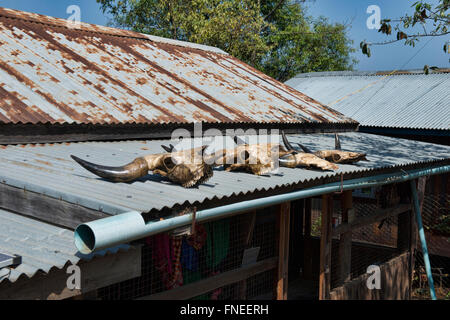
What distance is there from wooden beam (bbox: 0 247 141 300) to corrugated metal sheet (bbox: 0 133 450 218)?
41 centimetres

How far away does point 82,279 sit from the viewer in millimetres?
3223

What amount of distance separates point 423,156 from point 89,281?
6.63 metres

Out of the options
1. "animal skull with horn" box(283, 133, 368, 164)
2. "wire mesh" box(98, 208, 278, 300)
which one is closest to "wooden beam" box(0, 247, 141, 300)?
"wire mesh" box(98, 208, 278, 300)

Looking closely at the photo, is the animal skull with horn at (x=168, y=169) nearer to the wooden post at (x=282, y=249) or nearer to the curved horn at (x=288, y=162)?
the curved horn at (x=288, y=162)

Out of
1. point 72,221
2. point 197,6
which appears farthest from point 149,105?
point 197,6

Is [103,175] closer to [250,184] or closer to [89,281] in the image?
[89,281]

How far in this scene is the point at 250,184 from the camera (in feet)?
14.5

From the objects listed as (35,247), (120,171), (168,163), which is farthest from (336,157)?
(35,247)

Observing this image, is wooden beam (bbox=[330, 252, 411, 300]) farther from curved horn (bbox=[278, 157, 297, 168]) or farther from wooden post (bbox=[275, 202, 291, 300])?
curved horn (bbox=[278, 157, 297, 168])

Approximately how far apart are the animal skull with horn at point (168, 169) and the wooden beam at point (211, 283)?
1201mm

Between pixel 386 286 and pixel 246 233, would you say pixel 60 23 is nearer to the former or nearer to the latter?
pixel 246 233

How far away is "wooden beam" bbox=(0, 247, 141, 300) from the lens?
291 centimetres

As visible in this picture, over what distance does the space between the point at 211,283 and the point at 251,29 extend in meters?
19.7
